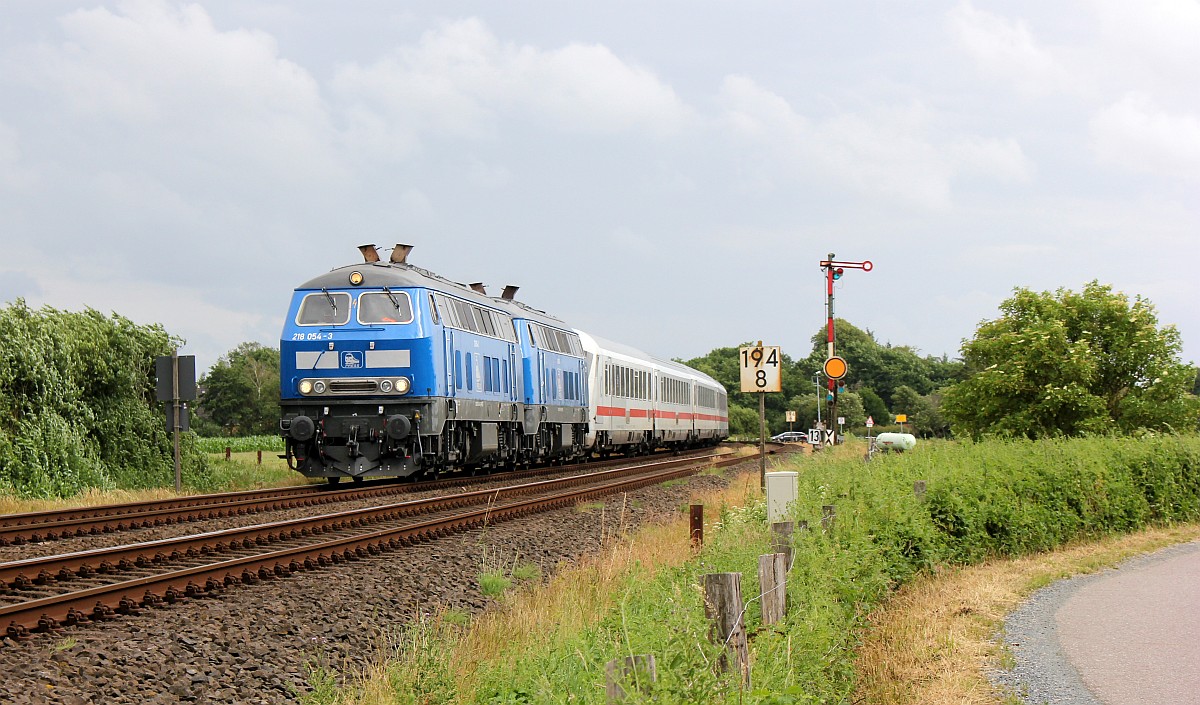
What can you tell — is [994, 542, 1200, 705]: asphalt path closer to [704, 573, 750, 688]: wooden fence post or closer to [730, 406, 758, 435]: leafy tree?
[704, 573, 750, 688]: wooden fence post

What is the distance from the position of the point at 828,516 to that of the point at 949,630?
1448 mm

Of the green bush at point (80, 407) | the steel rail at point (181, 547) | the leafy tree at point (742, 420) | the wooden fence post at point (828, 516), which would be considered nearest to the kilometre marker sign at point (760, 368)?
the steel rail at point (181, 547)

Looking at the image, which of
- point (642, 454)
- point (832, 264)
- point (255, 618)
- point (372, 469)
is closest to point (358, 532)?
point (255, 618)

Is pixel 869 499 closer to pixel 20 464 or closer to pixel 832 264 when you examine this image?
pixel 20 464

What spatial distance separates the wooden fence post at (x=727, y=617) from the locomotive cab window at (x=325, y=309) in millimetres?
16218

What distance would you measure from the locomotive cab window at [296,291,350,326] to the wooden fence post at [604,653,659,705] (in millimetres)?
17217

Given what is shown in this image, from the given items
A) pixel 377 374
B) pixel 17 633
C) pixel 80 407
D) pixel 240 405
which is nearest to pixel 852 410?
pixel 240 405

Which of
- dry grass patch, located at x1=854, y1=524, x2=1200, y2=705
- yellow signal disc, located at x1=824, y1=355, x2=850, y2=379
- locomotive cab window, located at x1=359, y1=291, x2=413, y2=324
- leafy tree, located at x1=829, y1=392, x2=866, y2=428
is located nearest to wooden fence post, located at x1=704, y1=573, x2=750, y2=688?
dry grass patch, located at x1=854, y1=524, x2=1200, y2=705

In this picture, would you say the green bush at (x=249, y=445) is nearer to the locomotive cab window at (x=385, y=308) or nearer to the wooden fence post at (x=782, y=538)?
the locomotive cab window at (x=385, y=308)

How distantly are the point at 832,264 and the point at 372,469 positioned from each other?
12.8m

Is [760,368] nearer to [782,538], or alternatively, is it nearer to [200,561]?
[200,561]

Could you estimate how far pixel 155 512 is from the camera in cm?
1499

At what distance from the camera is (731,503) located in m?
19.2

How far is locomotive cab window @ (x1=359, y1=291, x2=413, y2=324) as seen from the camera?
20547mm
